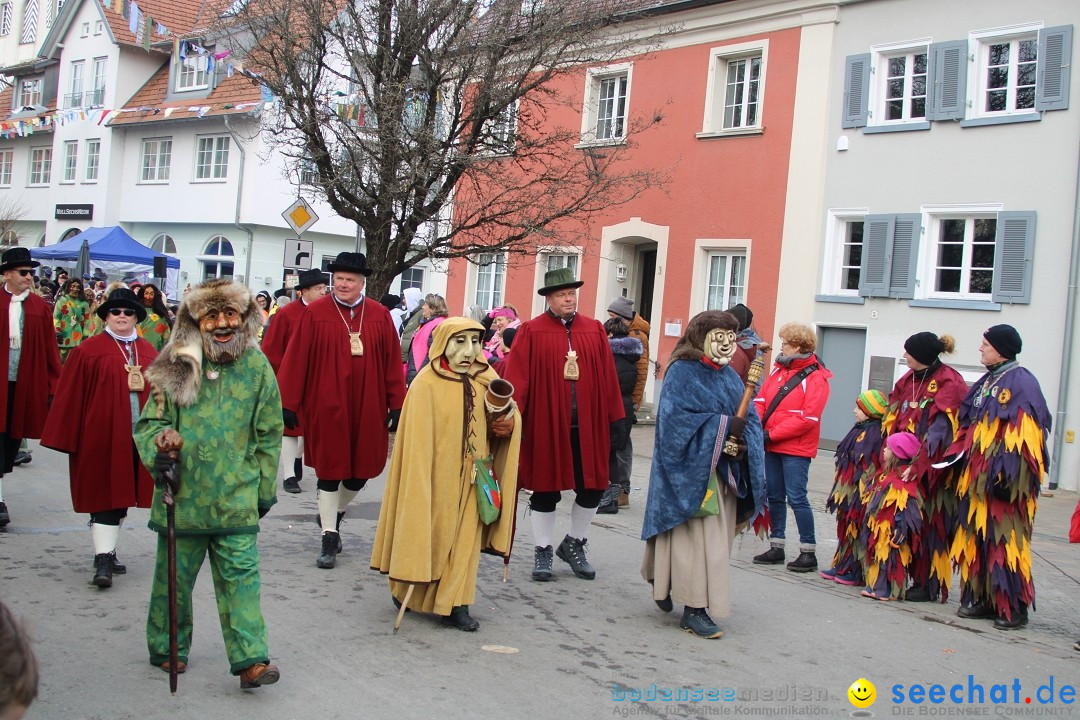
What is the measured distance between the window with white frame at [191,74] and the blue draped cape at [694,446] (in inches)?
1251

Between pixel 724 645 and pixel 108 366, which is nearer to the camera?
pixel 724 645

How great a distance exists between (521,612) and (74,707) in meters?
2.69

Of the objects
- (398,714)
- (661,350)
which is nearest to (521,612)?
(398,714)

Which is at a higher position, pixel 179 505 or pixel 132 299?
pixel 132 299

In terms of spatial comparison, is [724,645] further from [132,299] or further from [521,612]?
[132,299]

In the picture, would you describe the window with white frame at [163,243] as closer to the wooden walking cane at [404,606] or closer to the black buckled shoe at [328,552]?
the black buckled shoe at [328,552]

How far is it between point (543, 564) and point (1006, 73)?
12.3 m

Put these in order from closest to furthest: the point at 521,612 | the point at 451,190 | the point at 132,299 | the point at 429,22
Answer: the point at 521,612 → the point at 132,299 → the point at 429,22 → the point at 451,190

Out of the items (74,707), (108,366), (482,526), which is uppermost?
(108,366)

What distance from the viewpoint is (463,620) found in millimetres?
5973

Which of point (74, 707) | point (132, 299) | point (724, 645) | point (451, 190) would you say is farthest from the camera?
point (451, 190)

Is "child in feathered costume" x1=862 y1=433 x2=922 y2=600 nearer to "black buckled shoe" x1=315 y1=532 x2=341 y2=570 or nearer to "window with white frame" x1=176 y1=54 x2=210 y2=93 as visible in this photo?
"black buckled shoe" x1=315 y1=532 x2=341 y2=570

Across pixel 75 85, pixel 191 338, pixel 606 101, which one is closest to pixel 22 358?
pixel 191 338

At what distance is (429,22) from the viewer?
14.6 m
